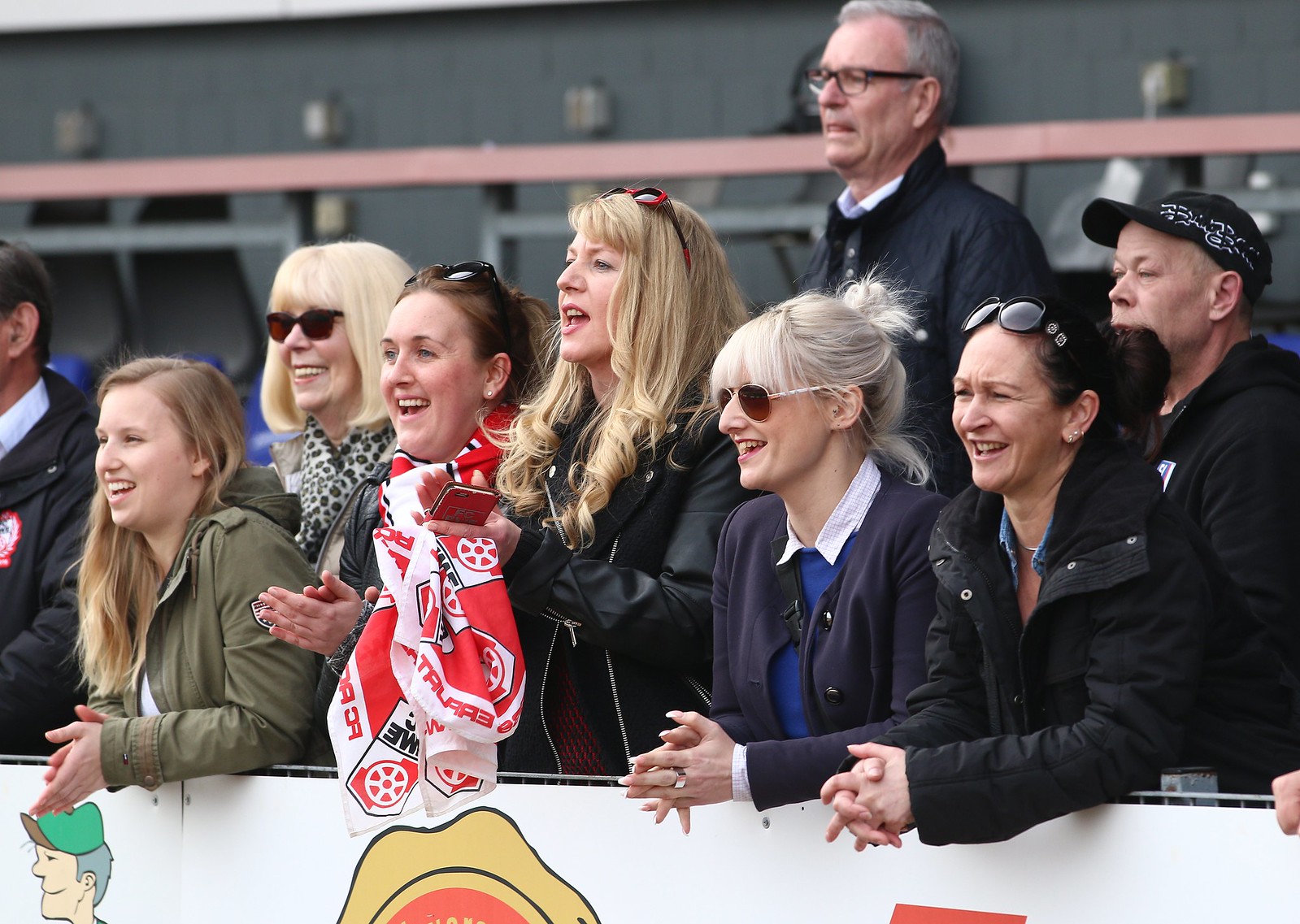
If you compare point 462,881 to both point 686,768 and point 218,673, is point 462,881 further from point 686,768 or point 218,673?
point 218,673

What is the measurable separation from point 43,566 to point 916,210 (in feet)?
7.53

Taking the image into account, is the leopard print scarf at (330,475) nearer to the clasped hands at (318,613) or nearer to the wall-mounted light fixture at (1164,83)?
the clasped hands at (318,613)

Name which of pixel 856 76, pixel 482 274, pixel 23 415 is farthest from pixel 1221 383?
pixel 23 415

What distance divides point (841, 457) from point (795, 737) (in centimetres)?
52

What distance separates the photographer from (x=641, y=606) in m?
2.96

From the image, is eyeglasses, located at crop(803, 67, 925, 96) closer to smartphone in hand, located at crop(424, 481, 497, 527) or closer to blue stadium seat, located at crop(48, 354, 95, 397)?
smartphone in hand, located at crop(424, 481, 497, 527)

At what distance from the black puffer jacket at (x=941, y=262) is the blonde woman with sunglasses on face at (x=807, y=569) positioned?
1.90ft

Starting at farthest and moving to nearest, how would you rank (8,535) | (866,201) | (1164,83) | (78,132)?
(78,132) < (1164,83) < (866,201) < (8,535)

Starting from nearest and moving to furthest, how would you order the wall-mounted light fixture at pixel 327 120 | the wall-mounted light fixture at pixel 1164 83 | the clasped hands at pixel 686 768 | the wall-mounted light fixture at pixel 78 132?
1. the clasped hands at pixel 686 768
2. the wall-mounted light fixture at pixel 1164 83
3. the wall-mounted light fixture at pixel 327 120
4. the wall-mounted light fixture at pixel 78 132

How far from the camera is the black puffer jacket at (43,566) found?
368 cm

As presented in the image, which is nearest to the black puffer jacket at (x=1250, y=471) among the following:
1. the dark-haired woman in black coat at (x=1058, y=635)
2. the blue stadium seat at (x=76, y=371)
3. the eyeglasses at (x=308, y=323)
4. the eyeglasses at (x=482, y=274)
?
the dark-haired woman in black coat at (x=1058, y=635)

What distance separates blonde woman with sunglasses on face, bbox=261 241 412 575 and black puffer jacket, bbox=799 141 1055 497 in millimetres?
1089

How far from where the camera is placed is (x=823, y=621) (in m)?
2.83

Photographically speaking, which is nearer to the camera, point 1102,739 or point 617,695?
point 1102,739
